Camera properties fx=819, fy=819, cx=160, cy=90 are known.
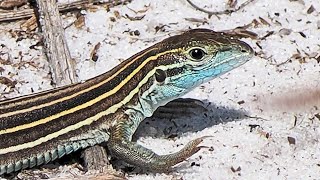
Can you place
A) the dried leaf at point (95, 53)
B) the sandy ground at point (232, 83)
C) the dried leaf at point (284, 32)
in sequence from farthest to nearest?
the dried leaf at point (284, 32) < the dried leaf at point (95, 53) < the sandy ground at point (232, 83)

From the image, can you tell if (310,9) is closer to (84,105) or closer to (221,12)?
(221,12)

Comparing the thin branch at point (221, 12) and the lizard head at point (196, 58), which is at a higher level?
the lizard head at point (196, 58)

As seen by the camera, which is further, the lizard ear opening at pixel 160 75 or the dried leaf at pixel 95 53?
the dried leaf at pixel 95 53

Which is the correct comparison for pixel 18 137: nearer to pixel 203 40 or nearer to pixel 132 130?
pixel 132 130

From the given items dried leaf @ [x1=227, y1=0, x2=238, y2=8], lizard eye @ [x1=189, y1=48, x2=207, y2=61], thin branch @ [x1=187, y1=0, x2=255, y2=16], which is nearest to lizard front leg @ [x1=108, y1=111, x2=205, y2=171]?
lizard eye @ [x1=189, y1=48, x2=207, y2=61]

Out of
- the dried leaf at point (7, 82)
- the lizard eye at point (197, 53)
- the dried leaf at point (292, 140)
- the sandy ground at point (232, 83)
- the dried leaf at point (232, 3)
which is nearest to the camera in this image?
the lizard eye at point (197, 53)

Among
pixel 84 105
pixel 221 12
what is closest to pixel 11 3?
pixel 221 12

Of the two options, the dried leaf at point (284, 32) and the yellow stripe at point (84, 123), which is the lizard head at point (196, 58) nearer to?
the yellow stripe at point (84, 123)

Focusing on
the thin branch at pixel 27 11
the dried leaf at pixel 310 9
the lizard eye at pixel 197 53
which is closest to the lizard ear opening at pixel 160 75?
the lizard eye at pixel 197 53
